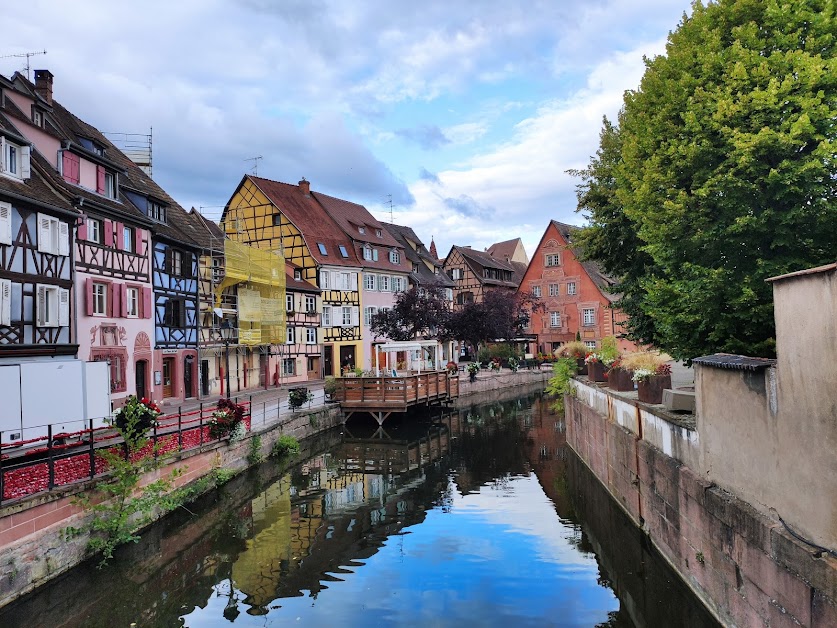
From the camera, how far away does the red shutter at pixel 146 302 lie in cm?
2664

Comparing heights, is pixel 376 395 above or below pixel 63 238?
below

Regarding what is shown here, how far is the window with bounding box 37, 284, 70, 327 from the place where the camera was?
1898 centimetres

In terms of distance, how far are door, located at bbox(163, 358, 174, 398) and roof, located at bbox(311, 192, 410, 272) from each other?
20.8 m

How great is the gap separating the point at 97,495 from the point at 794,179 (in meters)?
13.1

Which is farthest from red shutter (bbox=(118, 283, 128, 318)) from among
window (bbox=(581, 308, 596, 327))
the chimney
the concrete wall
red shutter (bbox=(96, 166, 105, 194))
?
window (bbox=(581, 308, 596, 327))

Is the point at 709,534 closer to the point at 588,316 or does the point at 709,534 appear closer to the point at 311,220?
the point at 311,220

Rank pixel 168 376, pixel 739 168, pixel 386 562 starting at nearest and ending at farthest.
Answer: pixel 739 168 < pixel 386 562 < pixel 168 376

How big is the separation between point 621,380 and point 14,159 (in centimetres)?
1846

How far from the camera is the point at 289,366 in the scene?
4150cm

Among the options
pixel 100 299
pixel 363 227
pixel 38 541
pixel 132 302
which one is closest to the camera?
pixel 38 541

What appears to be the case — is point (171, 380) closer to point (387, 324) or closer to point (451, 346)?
point (387, 324)

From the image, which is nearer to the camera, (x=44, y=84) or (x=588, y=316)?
(x=44, y=84)

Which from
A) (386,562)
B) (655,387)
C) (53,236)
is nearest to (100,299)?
(53,236)

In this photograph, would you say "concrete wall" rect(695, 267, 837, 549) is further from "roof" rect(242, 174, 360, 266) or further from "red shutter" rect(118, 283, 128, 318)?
"roof" rect(242, 174, 360, 266)
